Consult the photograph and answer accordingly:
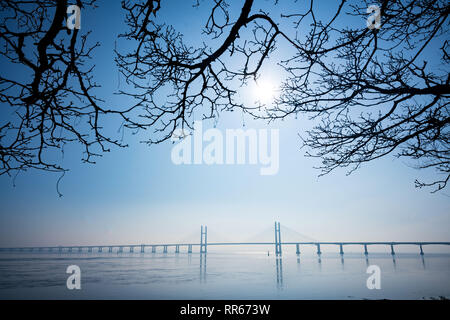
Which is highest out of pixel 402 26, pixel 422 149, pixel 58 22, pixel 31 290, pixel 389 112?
pixel 402 26

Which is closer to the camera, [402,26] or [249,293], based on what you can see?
[402,26]

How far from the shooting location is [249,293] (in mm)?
8656

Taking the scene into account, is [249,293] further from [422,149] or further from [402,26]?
[402,26]

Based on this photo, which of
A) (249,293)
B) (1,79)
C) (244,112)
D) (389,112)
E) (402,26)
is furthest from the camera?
(249,293)

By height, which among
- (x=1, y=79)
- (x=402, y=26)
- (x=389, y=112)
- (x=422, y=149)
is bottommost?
(x=422, y=149)

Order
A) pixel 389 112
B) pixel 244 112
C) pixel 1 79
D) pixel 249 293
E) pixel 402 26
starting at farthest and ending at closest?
pixel 249 293
pixel 244 112
pixel 389 112
pixel 402 26
pixel 1 79

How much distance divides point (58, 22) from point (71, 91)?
1.68 ft

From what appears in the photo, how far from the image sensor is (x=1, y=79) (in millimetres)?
1648

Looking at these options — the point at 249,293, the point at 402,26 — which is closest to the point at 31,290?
the point at 249,293
